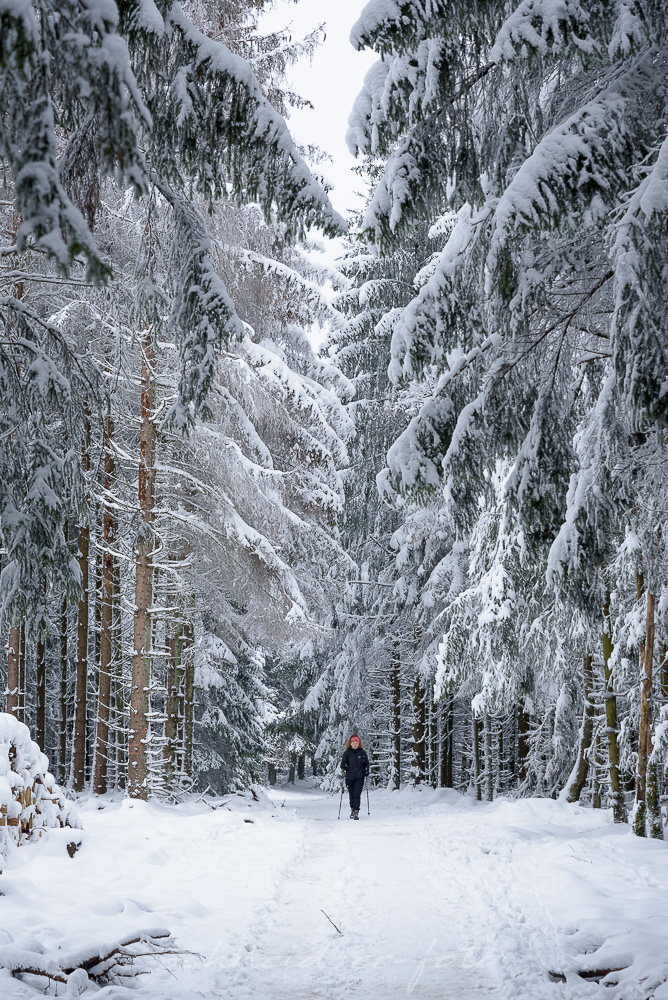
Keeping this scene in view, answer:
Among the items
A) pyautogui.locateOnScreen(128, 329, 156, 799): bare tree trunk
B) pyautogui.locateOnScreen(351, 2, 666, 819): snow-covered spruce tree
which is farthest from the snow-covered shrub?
pyautogui.locateOnScreen(351, 2, 666, 819): snow-covered spruce tree

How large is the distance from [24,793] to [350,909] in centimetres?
298

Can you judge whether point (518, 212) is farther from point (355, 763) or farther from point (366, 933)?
point (355, 763)

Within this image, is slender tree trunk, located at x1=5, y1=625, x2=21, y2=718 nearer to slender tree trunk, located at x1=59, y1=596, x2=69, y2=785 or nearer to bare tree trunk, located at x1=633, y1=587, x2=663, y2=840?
slender tree trunk, located at x1=59, y1=596, x2=69, y2=785

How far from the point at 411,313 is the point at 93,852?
19.0 ft

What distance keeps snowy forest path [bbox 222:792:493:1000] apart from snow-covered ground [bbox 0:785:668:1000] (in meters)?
0.02

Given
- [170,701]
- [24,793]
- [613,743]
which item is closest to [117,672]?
[170,701]

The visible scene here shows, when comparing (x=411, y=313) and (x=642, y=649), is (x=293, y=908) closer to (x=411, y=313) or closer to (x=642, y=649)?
(x=411, y=313)

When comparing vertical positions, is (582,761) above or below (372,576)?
below

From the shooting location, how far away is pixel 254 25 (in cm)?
1077

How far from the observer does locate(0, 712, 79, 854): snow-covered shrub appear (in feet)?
22.6

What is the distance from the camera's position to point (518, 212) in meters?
4.36

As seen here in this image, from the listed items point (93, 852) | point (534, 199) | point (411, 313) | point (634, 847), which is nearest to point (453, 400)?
point (411, 313)

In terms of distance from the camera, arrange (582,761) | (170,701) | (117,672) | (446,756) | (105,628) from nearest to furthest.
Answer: (105,628), (170,701), (582,761), (117,672), (446,756)


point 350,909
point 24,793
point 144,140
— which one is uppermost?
point 144,140
